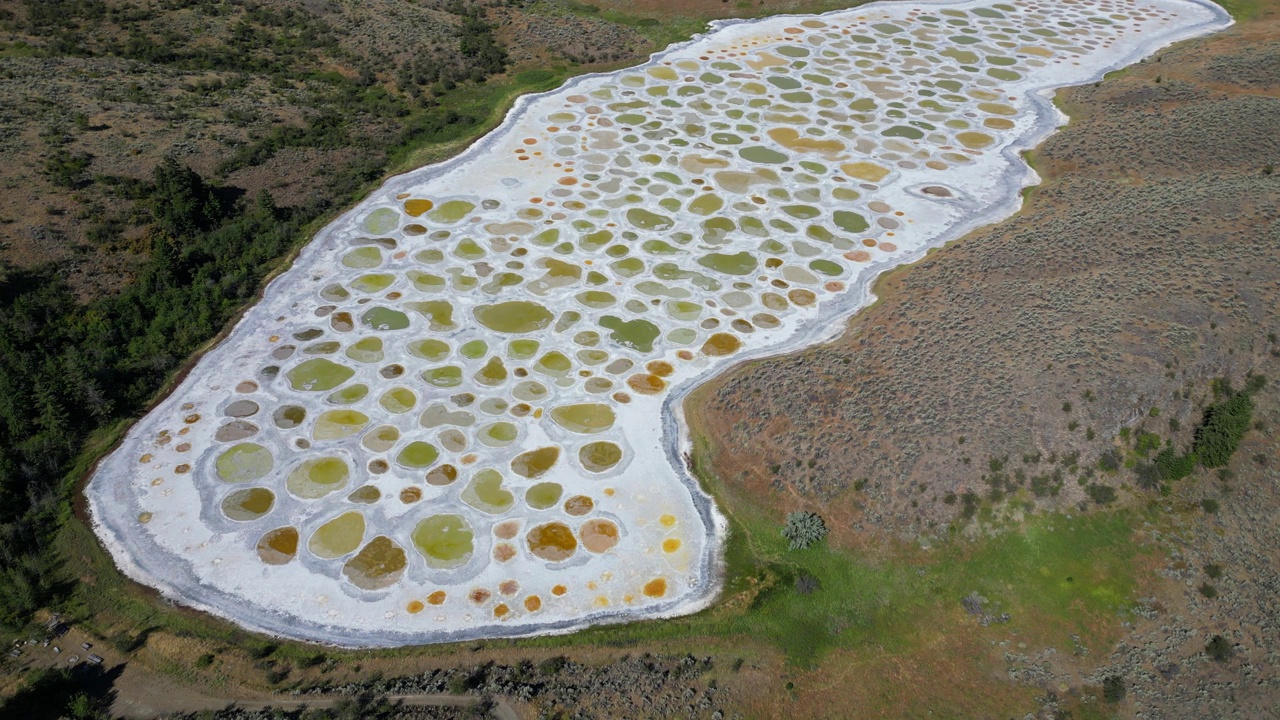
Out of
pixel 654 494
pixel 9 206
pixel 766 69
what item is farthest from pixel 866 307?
pixel 9 206

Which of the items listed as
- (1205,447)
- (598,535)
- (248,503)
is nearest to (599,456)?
(598,535)

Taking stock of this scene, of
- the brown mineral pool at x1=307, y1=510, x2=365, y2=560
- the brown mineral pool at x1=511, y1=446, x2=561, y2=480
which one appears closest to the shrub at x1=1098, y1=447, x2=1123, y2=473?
the brown mineral pool at x1=511, y1=446, x2=561, y2=480

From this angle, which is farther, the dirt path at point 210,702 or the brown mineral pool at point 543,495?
the brown mineral pool at point 543,495

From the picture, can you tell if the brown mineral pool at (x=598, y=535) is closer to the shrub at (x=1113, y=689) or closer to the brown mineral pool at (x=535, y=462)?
the brown mineral pool at (x=535, y=462)

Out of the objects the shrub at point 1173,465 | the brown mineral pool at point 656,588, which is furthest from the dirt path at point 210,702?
the shrub at point 1173,465

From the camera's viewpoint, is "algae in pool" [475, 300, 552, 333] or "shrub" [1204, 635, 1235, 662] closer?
"shrub" [1204, 635, 1235, 662]

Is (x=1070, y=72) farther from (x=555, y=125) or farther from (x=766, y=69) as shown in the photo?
(x=555, y=125)

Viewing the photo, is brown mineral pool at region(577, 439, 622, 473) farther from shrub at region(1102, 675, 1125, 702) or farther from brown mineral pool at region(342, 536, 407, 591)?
shrub at region(1102, 675, 1125, 702)
